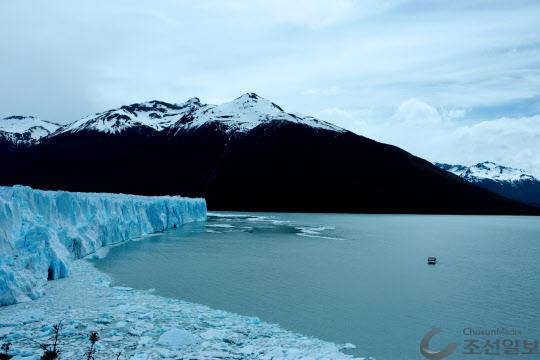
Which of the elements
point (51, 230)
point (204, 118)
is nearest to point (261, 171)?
point (204, 118)

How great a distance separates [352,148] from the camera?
129 m

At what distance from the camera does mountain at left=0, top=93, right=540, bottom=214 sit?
364 feet

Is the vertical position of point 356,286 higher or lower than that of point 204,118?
lower

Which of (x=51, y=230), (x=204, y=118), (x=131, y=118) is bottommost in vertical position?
(x=51, y=230)

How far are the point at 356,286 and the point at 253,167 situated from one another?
103495 millimetres

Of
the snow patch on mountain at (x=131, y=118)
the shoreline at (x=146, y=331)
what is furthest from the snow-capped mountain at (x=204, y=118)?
the shoreline at (x=146, y=331)

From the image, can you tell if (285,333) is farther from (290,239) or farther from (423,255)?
(290,239)

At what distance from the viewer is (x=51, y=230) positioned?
18844mm

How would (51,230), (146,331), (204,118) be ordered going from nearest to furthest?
(146,331), (51,230), (204,118)

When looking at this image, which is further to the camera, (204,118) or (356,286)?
(204,118)

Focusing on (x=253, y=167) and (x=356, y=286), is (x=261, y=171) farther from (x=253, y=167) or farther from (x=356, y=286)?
(x=356, y=286)

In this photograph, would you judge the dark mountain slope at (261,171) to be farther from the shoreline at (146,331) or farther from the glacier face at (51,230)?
the shoreline at (146,331)

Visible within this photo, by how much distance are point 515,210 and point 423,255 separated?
110 meters

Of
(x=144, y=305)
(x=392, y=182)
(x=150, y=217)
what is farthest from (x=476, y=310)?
(x=392, y=182)
